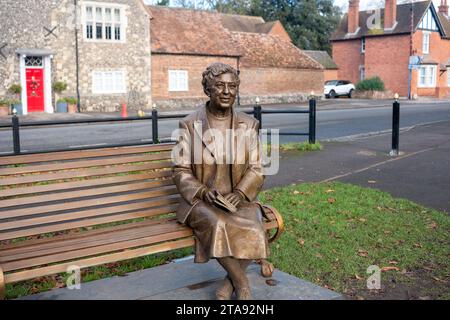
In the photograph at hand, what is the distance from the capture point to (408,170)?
417 inches

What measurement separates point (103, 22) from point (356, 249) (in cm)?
2735

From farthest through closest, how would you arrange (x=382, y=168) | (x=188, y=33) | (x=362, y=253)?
(x=188, y=33)
(x=382, y=168)
(x=362, y=253)

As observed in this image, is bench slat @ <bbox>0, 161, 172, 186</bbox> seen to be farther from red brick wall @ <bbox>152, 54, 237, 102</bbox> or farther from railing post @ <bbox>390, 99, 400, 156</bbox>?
red brick wall @ <bbox>152, 54, 237, 102</bbox>

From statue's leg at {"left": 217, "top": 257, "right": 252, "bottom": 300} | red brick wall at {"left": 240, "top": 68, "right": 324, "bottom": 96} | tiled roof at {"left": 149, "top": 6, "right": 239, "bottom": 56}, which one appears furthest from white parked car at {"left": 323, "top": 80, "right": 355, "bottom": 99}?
statue's leg at {"left": 217, "top": 257, "right": 252, "bottom": 300}

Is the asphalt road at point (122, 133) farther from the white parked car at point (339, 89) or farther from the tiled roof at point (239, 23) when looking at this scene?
the tiled roof at point (239, 23)

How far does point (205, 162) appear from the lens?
4586 mm

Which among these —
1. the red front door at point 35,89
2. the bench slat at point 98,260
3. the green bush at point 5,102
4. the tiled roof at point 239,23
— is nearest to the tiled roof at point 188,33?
the red front door at point 35,89

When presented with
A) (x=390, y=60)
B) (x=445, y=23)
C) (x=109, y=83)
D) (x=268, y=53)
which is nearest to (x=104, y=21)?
(x=109, y=83)

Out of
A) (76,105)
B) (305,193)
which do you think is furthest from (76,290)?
(76,105)

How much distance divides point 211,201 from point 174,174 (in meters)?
0.50

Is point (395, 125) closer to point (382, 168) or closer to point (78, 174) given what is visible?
point (382, 168)

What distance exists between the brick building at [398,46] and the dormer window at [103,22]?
27.2 metres

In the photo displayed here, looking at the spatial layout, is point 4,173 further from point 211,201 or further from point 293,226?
point 293,226

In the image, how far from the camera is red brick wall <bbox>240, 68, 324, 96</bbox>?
38.6 m
